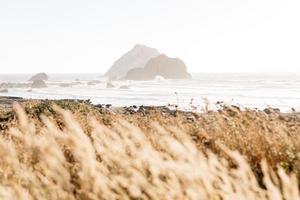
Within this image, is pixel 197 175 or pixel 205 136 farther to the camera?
pixel 205 136

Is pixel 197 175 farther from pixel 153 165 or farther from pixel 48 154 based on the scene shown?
pixel 48 154

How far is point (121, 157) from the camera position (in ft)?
12.6

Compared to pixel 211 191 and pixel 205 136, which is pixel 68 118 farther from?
pixel 205 136

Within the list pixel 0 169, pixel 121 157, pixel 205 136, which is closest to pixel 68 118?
pixel 121 157

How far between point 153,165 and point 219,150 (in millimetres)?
2158

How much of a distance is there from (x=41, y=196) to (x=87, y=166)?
0.57m

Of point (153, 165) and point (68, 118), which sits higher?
point (68, 118)

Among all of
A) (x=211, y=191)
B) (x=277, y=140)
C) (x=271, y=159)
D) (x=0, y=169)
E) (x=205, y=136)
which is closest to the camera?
(x=211, y=191)

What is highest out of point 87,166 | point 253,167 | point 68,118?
point 68,118

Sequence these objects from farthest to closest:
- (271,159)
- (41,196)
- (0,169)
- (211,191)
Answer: (271,159)
(0,169)
(41,196)
(211,191)

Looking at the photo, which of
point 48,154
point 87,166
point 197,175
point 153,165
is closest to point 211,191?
point 197,175

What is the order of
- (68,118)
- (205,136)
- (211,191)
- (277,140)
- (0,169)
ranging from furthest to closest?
(205,136)
(277,140)
(0,169)
(68,118)
(211,191)

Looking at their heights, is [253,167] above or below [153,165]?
below

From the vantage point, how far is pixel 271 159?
486 cm
